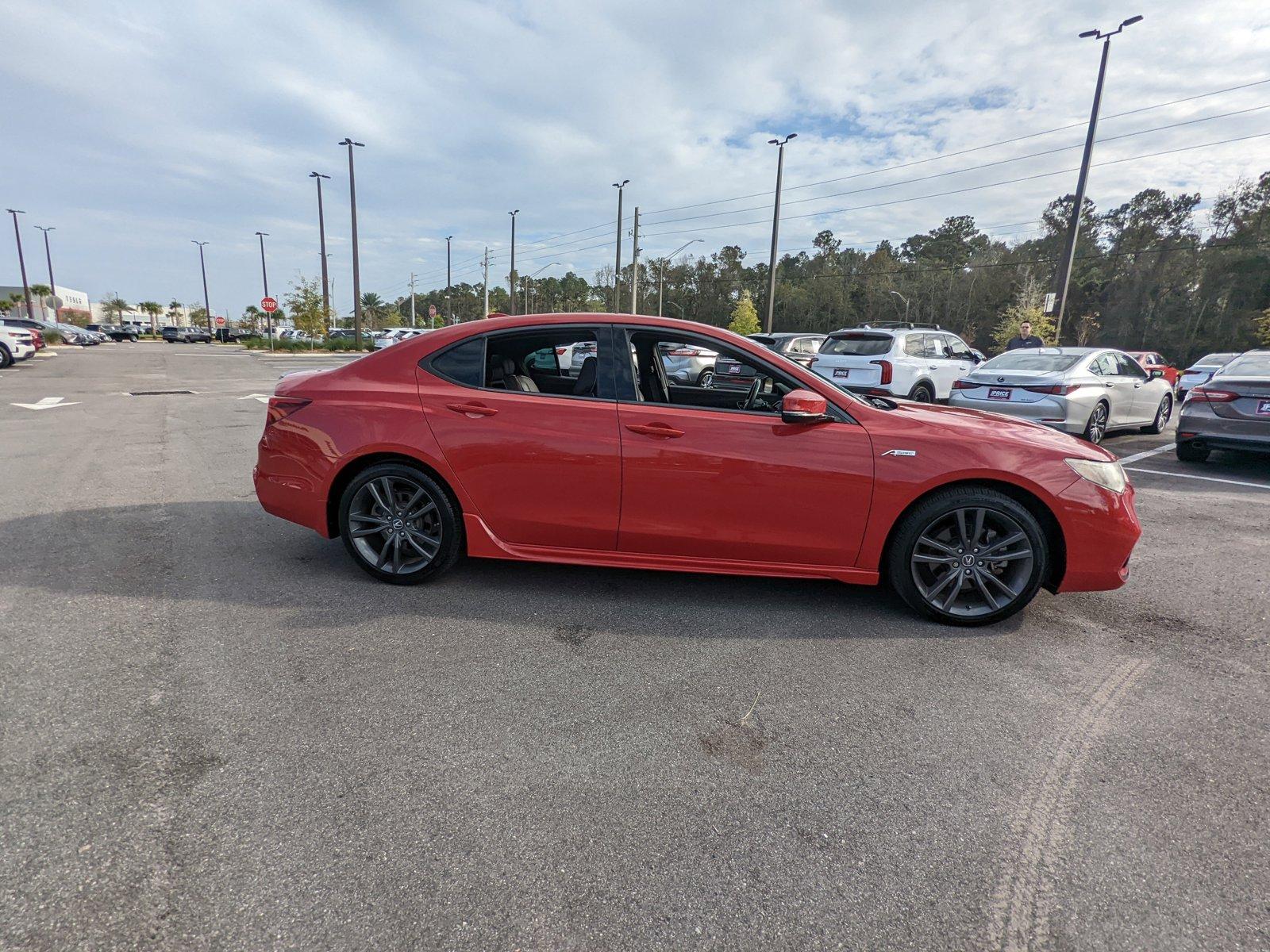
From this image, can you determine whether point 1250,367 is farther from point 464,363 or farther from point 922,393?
point 464,363

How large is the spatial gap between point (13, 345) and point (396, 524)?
25.4 m

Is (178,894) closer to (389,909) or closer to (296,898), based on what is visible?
(296,898)

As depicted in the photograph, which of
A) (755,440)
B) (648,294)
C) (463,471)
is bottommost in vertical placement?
(463,471)

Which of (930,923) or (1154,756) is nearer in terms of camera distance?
(930,923)

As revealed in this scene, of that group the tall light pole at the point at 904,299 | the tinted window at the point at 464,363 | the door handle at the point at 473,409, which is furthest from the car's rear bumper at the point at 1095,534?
the tall light pole at the point at 904,299

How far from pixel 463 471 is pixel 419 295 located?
15005 cm

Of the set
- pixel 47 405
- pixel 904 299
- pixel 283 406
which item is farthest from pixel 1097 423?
pixel 904 299

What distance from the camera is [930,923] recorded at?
181 cm

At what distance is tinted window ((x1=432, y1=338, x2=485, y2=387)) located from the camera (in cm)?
393

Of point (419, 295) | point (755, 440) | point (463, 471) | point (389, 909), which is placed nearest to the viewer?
point (389, 909)

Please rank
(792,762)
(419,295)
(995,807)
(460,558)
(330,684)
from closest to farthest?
(995,807), (792,762), (330,684), (460,558), (419,295)

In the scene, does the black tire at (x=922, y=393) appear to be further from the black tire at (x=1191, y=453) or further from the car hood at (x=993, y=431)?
the car hood at (x=993, y=431)

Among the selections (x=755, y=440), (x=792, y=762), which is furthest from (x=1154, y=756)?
(x=755, y=440)

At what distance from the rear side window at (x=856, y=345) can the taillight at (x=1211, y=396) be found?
4457 mm
